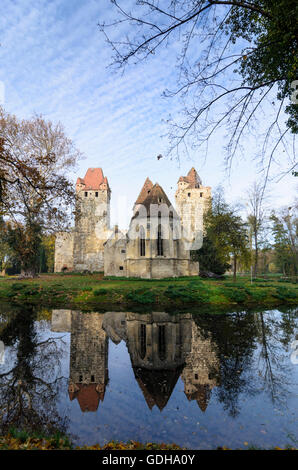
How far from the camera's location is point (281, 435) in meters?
3.11

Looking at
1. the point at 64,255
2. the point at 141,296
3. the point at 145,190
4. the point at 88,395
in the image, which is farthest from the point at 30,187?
the point at 64,255

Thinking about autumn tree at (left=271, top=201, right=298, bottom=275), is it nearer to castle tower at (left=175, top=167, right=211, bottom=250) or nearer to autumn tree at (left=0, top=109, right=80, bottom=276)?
castle tower at (left=175, top=167, right=211, bottom=250)

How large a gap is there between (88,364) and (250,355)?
4.02 m

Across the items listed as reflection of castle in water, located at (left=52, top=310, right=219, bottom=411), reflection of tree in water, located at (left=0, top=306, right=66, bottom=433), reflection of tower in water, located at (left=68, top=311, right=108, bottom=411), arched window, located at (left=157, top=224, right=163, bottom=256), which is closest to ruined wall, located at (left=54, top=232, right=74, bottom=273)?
Result: arched window, located at (left=157, top=224, right=163, bottom=256)

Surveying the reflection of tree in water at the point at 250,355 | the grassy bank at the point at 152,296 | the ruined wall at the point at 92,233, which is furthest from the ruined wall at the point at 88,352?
the ruined wall at the point at 92,233

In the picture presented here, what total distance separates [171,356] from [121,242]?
2860cm

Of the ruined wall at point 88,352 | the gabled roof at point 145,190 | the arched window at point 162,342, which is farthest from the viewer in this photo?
the gabled roof at point 145,190

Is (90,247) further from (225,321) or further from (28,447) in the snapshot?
(28,447)

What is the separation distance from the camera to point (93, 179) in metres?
50.0

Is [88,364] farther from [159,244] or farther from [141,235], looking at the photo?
[141,235]

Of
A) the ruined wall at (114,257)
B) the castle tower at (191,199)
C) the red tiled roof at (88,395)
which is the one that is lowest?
the red tiled roof at (88,395)

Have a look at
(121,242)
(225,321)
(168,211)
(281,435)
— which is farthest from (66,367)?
(121,242)

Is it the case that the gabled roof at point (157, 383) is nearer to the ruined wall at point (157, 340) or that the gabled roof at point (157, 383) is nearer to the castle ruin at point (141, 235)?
the ruined wall at point (157, 340)

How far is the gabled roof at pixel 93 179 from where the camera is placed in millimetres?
49000
